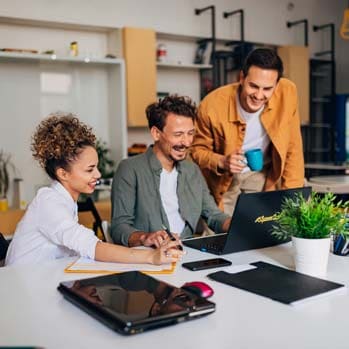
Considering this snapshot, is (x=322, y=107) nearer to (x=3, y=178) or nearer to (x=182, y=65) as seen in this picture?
(x=182, y=65)

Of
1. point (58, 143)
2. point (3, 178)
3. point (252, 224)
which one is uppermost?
point (58, 143)

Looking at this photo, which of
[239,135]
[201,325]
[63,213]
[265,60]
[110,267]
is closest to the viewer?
[201,325]

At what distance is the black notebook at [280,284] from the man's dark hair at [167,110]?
0.95 metres

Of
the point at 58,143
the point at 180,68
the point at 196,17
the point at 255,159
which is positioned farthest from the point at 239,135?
the point at 196,17

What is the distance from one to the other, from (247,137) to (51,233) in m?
1.28

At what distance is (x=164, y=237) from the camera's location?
1.64m

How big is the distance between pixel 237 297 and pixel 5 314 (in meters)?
0.50

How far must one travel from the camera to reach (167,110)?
7.11 ft

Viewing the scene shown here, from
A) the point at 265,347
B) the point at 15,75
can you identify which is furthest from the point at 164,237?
the point at 15,75

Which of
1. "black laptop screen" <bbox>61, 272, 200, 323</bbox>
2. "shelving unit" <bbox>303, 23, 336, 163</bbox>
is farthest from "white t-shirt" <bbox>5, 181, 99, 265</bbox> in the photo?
"shelving unit" <bbox>303, 23, 336, 163</bbox>

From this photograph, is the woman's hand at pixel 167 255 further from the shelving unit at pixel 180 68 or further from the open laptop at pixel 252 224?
the shelving unit at pixel 180 68

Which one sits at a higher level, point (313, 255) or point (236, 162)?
point (236, 162)

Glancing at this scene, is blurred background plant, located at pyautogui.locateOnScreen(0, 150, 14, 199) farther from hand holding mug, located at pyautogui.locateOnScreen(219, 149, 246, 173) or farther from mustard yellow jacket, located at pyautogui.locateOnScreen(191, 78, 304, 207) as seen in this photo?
hand holding mug, located at pyautogui.locateOnScreen(219, 149, 246, 173)

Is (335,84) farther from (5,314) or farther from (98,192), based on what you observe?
Answer: (5,314)
